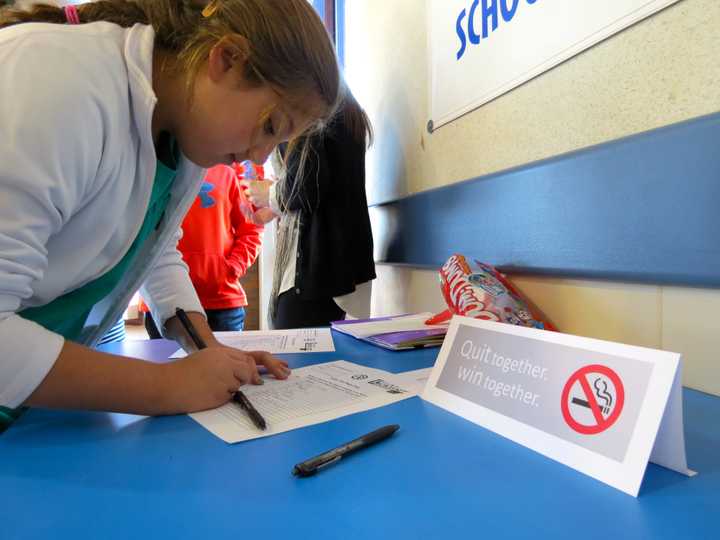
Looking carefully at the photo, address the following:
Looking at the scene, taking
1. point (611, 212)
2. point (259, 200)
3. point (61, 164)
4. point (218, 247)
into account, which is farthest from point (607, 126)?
point (218, 247)

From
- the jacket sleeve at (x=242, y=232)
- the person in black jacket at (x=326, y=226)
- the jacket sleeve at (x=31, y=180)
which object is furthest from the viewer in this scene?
the jacket sleeve at (x=242, y=232)

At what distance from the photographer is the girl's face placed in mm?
548

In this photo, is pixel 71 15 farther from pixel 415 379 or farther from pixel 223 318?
pixel 223 318

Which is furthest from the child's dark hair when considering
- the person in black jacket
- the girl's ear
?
the person in black jacket

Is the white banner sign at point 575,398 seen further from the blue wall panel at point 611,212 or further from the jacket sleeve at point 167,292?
the jacket sleeve at point 167,292

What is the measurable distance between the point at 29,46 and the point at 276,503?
420 mm

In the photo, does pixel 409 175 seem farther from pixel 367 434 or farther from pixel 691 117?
pixel 367 434

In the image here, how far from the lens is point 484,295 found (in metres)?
0.71

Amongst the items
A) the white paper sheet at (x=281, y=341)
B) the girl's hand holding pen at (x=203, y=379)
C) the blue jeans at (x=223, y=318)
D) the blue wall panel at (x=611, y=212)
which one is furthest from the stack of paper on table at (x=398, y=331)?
the blue jeans at (x=223, y=318)

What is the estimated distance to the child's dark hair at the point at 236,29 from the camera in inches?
21.2

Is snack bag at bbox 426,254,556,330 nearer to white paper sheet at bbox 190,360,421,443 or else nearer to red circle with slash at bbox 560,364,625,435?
white paper sheet at bbox 190,360,421,443

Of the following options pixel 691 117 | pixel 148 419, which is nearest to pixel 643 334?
pixel 691 117

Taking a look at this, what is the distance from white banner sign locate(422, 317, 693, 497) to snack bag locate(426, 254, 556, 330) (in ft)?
0.69

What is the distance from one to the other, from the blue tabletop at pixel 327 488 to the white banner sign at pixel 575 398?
0.05ft
